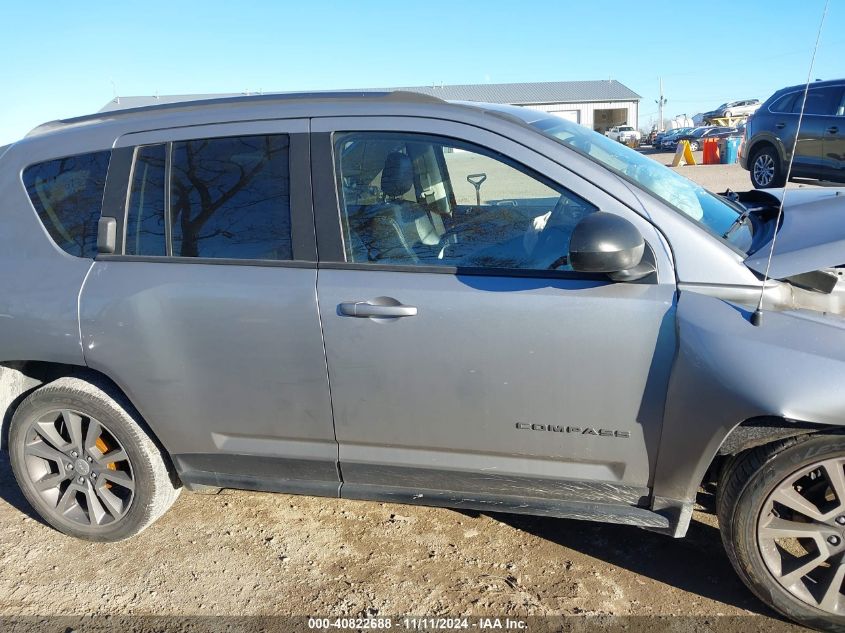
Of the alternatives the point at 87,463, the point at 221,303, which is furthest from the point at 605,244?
the point at 87,463

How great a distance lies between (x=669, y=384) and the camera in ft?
7.65

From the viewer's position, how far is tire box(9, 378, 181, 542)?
301 centimetres

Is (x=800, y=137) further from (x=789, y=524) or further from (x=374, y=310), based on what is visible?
(x=374, y=310)

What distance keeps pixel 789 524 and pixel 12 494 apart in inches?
150

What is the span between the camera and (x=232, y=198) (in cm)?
276

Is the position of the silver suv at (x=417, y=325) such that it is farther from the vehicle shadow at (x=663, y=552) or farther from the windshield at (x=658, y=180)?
the vehicle shadow at (x=663, y=552)

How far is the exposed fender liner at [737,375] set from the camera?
2121mm

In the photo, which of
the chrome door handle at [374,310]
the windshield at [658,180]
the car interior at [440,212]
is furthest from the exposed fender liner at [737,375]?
the chrome door handle at [374,310]

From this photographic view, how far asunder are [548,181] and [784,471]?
1.27m

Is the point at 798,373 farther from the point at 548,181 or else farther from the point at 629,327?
the point at 548,181

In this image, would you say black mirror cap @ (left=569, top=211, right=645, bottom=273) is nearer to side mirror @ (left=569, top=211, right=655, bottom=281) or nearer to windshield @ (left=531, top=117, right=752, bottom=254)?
side mirror @ (left=569, top=211, right=655, bottom=281)

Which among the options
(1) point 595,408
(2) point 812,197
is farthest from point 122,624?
(2) point 812,197

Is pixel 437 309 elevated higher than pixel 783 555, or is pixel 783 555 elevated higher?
pixel 437 309

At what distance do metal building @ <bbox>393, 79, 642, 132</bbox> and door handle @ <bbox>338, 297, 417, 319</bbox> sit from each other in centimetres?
4766
